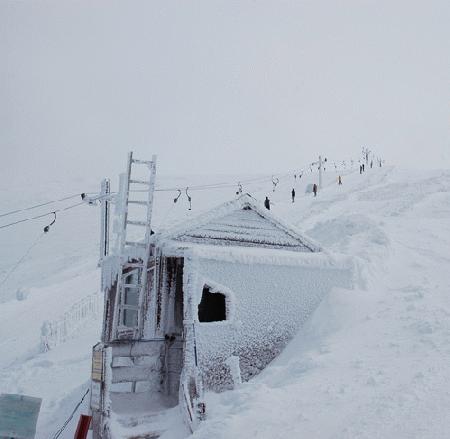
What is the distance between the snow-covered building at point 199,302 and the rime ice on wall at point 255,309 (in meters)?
0.02

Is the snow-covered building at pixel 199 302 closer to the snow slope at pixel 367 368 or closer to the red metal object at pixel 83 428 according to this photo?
the red metal object at pixel 83 428

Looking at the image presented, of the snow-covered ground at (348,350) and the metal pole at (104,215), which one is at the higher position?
the metal pole at (104,215)

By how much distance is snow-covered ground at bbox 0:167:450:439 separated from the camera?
20.4 feet

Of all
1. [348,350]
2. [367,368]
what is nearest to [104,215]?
[348,350]

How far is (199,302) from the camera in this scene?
10445 millimetres

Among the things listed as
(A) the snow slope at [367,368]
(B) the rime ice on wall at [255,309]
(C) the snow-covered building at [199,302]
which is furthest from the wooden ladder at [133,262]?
→ (A) the snow slope at [367,368]

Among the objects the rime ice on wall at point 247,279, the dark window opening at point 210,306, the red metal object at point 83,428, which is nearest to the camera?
the red metal object at point 83,428

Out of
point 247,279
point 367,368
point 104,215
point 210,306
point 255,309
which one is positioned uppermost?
point 104,215

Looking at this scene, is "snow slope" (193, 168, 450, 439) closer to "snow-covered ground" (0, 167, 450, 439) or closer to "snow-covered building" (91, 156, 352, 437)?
"snow-covered ground" (0, 167, 450, 439)

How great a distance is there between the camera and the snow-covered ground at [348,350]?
6.21 meters

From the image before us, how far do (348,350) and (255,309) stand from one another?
265 centimetres

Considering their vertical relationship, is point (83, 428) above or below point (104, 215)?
below

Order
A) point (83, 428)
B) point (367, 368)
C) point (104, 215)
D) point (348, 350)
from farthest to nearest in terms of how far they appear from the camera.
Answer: point (104, 215) → point (83, 428) → point (348, 350) → point (367, 368)

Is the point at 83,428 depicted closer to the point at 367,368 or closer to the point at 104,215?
the point at 367,368
